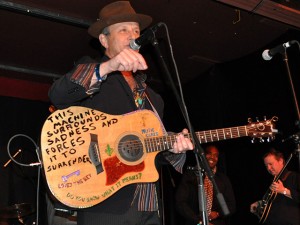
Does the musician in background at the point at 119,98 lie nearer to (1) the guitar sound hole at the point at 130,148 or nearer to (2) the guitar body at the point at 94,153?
(2) the guitar body at the point at 94,153

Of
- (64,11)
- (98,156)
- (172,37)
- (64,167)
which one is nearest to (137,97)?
(98,156)

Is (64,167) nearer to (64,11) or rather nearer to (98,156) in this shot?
(98,156)

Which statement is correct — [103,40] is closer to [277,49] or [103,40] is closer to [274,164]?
[277,49]

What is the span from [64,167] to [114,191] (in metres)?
0.34

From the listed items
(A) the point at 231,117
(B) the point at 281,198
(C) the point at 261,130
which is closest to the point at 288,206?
(B) the point at 281,198

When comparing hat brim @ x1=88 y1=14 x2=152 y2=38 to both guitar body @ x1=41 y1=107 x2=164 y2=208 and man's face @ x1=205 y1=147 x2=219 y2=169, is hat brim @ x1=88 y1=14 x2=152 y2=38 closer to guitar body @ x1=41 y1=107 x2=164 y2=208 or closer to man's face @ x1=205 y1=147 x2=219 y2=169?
guitar body @ x1=41 y1=107 x2=164 y2=208

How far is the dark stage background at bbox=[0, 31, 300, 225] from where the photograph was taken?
21.6 ft

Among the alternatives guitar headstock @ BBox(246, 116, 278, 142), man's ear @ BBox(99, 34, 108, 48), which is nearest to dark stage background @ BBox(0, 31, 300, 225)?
guitar headstock @ BBox(246, 116, 278, 142)

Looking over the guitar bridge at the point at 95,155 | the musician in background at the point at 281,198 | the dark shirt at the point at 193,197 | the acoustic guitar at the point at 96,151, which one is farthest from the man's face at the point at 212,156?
the guitar bridge at the point at 95,155

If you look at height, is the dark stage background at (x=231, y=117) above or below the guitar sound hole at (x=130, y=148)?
above

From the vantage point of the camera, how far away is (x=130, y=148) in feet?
9.04

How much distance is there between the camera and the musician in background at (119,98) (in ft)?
7.95

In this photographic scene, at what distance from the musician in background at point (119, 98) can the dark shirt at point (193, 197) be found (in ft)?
12.4

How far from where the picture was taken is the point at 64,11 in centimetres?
580
